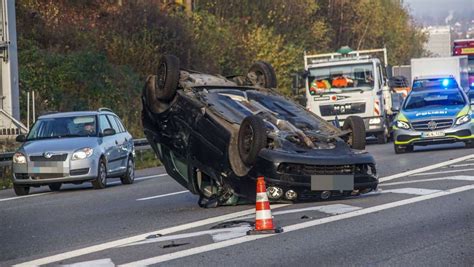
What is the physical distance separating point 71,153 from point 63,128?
1.34m

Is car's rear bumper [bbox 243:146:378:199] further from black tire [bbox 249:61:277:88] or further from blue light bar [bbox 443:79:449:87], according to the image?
blue light bar [bbox 443:79:449:87]

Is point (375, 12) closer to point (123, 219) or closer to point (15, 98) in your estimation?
point (15, 98)

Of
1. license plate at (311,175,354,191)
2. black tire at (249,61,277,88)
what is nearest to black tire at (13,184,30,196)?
black tire at (249,61,277,88)

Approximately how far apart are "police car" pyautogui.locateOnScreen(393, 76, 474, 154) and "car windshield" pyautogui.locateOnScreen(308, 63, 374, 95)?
23.3 ft

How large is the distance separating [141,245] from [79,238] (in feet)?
4.35

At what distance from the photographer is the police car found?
25.6 meters

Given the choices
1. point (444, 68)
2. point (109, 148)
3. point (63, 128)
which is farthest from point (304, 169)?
point (444, 68)

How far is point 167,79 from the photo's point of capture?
48.1ft

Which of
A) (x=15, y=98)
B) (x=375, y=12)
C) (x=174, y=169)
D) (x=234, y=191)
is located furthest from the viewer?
(x=375, y=12)

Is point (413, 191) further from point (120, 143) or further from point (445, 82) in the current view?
point (445, 82)

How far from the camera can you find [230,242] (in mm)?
10836

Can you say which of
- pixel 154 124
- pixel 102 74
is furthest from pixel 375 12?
pixel 154 124

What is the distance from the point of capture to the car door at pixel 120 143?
21031 mm

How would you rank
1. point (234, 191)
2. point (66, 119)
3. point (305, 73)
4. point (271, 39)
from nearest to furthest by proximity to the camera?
1. point (234, 191)
2. point (66, 119)
3. point (305, 73)
4. point (271, 39)
